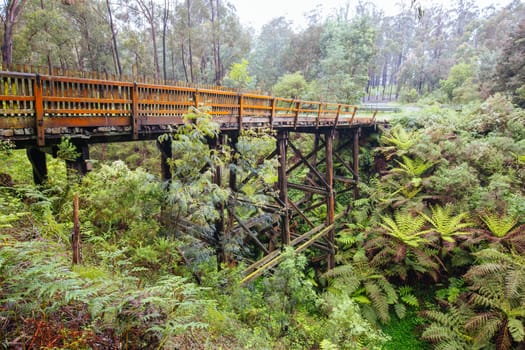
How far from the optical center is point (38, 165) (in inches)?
152

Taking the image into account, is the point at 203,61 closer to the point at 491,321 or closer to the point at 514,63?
the point at 514,63

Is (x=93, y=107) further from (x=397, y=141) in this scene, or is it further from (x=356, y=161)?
(x=397, y=141)

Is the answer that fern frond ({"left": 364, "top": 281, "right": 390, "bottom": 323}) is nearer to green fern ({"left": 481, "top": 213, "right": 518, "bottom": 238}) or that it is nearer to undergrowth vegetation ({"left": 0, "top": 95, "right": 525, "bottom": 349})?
undergrowth vegetation ({"left": 0, "top": 95, "right": 525, "bottom": 349})

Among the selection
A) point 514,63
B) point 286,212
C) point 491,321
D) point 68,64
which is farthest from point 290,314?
point 68,64

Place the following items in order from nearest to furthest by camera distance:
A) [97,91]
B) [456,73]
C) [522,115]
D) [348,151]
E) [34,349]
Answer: [34,349] → [97,91] → [522,115] → [348,151] → [456,73]

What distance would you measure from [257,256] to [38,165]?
7333 mm

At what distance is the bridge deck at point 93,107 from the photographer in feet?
9.46

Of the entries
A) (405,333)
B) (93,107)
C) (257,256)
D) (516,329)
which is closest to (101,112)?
(93,107)

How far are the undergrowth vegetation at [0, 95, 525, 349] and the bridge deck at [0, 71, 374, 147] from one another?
0.42 meters

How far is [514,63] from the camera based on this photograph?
538 inches

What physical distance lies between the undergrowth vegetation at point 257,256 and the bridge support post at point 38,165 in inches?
6.3

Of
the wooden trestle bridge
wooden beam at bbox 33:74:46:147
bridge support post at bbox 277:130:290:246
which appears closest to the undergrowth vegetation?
the wooden trestle bridge

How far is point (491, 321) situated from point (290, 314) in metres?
4.25

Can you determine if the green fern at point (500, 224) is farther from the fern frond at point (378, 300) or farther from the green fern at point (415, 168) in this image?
the fern frond at point (378, 300)
